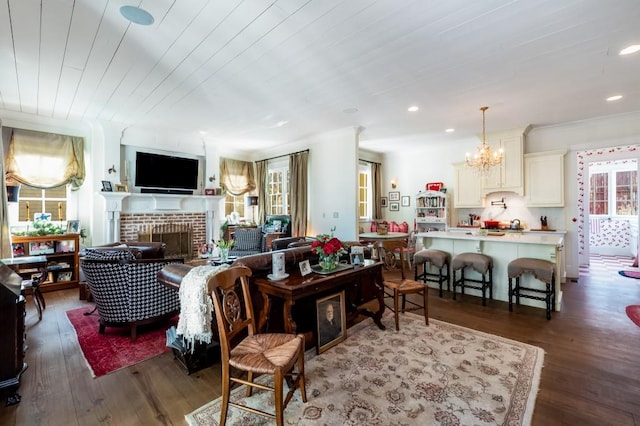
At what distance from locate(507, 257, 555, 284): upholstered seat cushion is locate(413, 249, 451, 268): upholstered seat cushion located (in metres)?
0.86

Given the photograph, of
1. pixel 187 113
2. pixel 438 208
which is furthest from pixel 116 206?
pixel 438 208

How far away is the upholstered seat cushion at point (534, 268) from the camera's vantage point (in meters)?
3.40

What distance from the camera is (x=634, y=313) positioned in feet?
11.1

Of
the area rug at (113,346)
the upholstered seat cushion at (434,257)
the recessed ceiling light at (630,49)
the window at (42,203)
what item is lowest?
the area rug at (113,346)

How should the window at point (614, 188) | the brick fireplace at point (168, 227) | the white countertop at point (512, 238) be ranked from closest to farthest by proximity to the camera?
the white countertop at point (512, 238) → the brick fireplace at point (168, 227) → the window at point (614, 188)

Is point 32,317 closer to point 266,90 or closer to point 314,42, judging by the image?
point 266,90

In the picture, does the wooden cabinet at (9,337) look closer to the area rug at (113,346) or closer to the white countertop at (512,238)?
the area rug at (113,346)

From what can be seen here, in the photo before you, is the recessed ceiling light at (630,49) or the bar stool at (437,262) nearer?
the recessed ceiling light at (630,49)

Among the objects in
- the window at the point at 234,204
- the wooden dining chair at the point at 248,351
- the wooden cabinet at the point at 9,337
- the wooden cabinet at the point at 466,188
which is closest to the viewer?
the wooden dining chair at the point at 248,351

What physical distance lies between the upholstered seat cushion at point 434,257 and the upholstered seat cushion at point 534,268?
858 mm

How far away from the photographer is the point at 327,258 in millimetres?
2721

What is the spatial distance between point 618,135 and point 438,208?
3186mm

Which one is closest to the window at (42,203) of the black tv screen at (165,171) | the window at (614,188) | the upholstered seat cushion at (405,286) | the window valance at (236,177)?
the black tv screen at (165,171)

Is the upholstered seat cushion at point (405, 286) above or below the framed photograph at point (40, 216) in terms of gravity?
below
